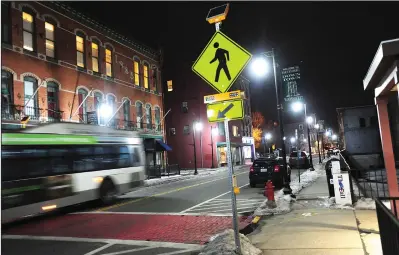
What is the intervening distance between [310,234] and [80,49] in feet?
83.0

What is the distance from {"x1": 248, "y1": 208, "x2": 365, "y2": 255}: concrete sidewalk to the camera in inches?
261

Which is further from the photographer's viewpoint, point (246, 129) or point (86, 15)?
point (246, 129)

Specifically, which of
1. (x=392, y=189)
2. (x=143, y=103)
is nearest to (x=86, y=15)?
(x=143, y=103)

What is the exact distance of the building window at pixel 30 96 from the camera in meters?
22.3

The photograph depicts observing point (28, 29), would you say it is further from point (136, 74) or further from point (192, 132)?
point (192, 132)

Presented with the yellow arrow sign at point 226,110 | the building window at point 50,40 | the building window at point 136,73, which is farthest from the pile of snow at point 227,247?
the building window at point 136,73

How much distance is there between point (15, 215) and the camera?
11.0m

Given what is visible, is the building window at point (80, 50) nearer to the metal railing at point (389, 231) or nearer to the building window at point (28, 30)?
the building window at point (28, 30)

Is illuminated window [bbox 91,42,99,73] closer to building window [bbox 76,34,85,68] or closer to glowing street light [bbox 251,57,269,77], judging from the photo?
building window [bbox 76,34,85,68]

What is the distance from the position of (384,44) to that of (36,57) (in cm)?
2319

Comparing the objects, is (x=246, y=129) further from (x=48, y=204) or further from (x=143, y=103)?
(x=48, y=204)

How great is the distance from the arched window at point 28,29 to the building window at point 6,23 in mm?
1165

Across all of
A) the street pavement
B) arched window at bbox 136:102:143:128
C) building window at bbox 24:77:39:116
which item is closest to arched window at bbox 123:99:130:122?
arched window at bbox 136:102:143:128

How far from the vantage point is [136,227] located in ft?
33.2
